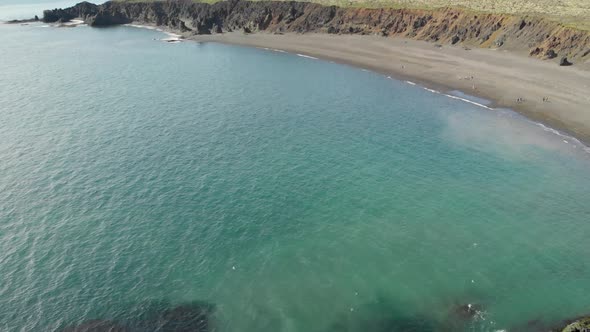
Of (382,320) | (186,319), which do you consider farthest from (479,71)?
(186,319)

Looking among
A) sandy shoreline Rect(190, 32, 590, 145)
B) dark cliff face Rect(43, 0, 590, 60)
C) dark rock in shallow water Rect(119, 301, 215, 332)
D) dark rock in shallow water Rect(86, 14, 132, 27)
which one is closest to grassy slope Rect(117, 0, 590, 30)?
dark cliff face Rect(43, 0, 590, 60)

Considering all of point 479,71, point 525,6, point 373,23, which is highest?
point 525,6

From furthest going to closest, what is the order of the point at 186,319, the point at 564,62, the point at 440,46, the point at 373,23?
the point at 373,23, the point at 440,46, the point at 564,62, the point at 186,319

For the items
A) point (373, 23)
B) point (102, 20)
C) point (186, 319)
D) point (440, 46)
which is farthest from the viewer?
point (102, 20)

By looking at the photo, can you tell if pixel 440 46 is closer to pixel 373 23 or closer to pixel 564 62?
pixel 373 23

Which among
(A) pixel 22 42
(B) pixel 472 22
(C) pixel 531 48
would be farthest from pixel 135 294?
(A) pixel 22 42

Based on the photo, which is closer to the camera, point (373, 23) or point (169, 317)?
point (169, 317)
